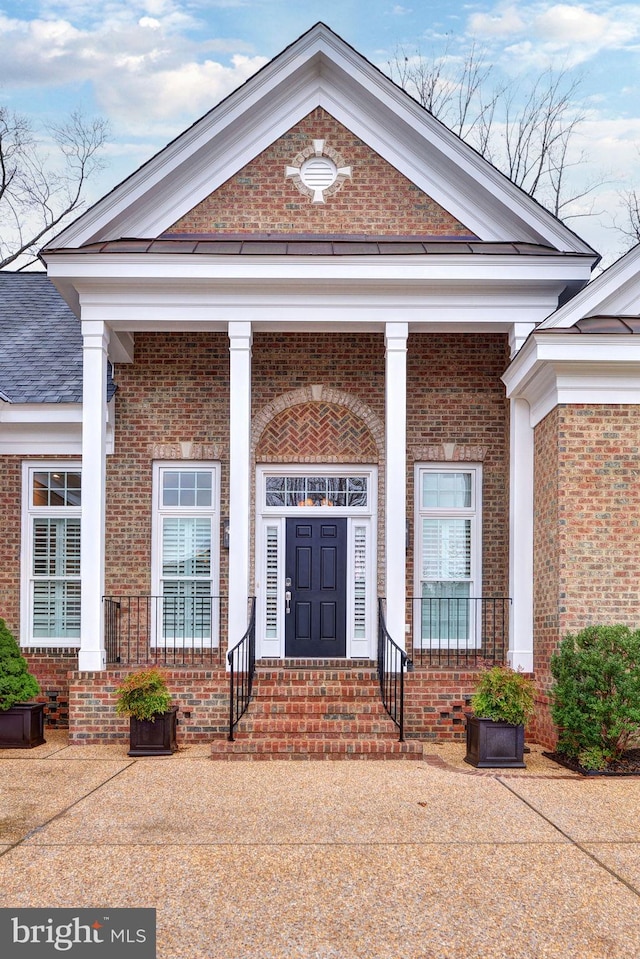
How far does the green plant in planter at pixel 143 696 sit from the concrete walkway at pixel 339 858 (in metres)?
0.89

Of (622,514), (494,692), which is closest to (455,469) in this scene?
(622,514)

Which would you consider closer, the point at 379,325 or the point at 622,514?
the point at 622,514

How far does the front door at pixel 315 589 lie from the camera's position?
12.9 m

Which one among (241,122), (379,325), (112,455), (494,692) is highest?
(241,122)

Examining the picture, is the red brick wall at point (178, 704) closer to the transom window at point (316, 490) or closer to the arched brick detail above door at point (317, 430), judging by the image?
the transom window at point (316, 490)

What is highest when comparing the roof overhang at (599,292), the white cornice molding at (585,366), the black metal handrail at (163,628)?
the roof overhang at (599,292)

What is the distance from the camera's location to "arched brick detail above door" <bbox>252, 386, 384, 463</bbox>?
12.8 metres

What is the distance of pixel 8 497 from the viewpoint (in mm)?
12906

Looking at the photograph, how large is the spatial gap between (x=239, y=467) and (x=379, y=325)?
244 cm

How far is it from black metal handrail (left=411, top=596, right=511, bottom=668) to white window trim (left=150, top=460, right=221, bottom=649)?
2618 mm

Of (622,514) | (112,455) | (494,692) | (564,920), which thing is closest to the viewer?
(564,920)

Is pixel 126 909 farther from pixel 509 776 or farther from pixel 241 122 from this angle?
pixel 241 122

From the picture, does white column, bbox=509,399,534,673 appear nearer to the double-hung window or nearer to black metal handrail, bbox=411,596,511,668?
black metal handrail, bbox=411,596,511,668

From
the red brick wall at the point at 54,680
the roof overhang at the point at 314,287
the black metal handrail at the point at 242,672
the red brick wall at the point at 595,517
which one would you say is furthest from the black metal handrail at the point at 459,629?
the red brick wall at the point at 54,680
